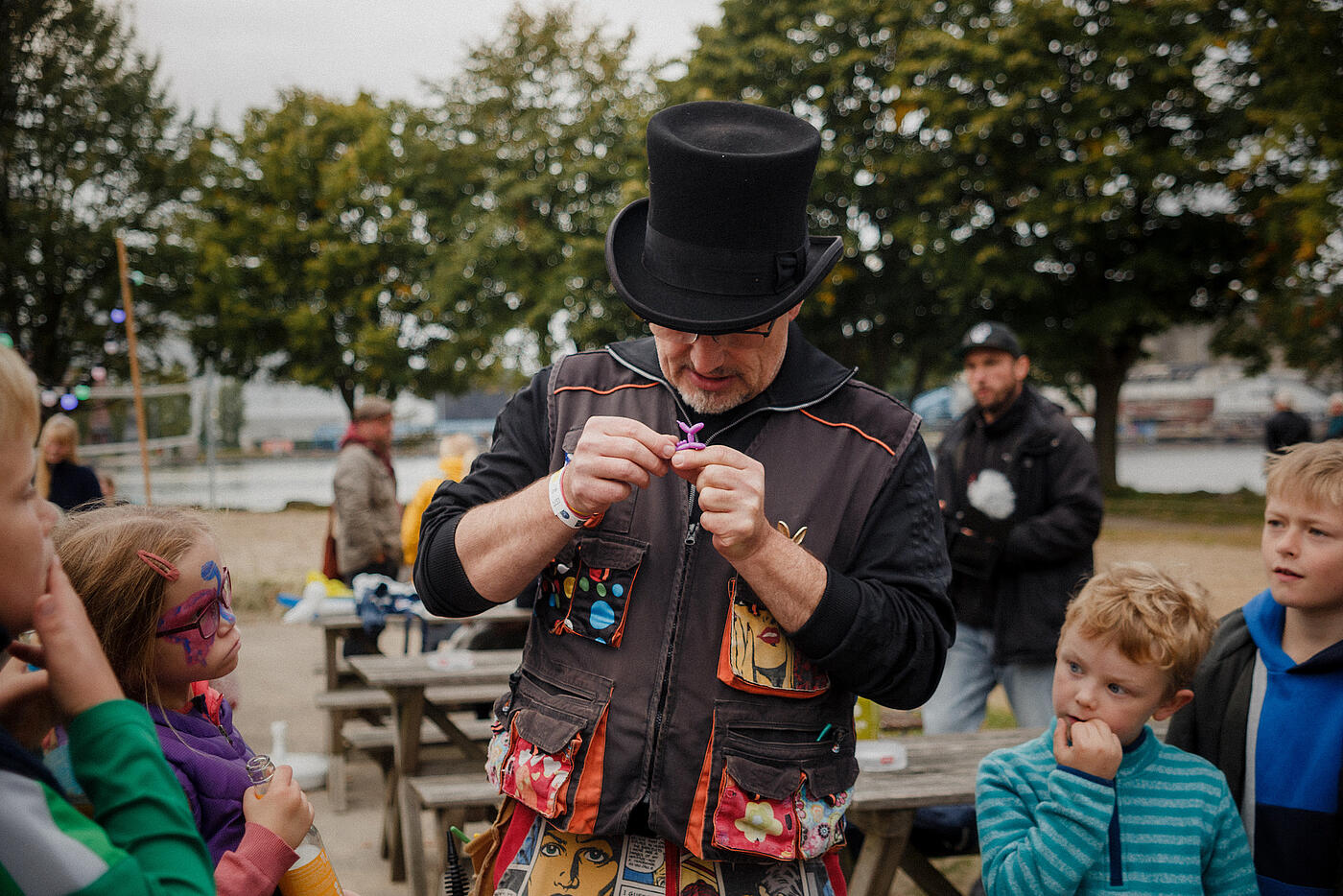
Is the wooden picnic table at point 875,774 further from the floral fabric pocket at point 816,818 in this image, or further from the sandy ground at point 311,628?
the floral fabric pocket at point 816,818

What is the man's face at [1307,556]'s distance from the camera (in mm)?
2152

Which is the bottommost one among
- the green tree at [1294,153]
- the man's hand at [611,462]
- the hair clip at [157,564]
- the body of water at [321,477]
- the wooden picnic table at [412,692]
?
the body of water at [321,477]

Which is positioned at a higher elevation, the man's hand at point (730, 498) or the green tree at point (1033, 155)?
the green tree at point (1033, 155)

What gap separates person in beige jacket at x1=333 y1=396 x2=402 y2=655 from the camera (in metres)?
6.92

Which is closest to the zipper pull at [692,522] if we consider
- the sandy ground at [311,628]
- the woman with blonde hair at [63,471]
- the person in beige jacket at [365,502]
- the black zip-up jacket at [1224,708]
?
the sandy ground at [311,628]

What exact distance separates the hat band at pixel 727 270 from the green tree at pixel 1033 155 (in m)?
17.8

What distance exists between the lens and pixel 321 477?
3198 centimetres

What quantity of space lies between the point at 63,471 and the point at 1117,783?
24.9 feet

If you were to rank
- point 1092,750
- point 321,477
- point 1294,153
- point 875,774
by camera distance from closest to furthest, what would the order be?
point 1092,750
point 875,774
point 1294,153
point 321,477

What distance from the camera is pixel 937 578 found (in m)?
1.76

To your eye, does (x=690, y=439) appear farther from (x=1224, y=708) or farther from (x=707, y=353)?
(x=1224, y=708)

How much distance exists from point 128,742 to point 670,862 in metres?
0.88

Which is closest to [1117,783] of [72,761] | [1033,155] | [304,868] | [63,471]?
[304,868]

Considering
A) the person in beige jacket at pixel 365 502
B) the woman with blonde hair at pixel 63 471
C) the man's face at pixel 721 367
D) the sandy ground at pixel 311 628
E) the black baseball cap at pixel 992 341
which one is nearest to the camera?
the man's face at pixel 721 367
